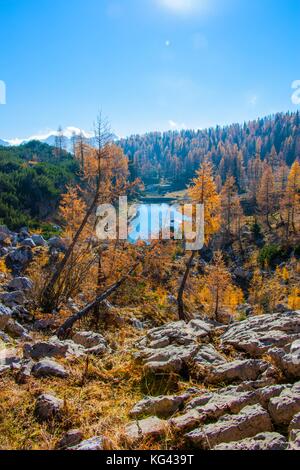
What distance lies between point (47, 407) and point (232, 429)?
2.00m

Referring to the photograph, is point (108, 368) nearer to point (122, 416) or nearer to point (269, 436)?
A: point (122, 416)

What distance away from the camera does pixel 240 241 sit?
58094 millimetres

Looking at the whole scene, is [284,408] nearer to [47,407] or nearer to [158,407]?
[158,407]

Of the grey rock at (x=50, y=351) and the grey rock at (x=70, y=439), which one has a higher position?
the grey rock at (x=70, y=439)

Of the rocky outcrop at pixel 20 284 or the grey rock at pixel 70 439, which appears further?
the rocky outcrop at pixel 20 284

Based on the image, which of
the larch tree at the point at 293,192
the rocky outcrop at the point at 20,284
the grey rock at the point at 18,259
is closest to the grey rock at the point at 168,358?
the rocky outcrop at the point at 20,284

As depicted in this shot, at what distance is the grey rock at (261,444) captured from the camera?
2.64 m

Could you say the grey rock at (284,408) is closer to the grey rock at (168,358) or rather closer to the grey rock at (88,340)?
the grey rock at (168,358)

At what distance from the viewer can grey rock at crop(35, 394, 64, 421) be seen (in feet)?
11.1

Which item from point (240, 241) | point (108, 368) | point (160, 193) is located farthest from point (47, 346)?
point (160, 193)

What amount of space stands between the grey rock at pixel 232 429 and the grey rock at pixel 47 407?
4.87 ft

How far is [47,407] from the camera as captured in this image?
11.3 feet

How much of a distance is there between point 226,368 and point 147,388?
114 centimetres

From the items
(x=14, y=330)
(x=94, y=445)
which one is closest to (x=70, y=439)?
(x=94, y=445)
